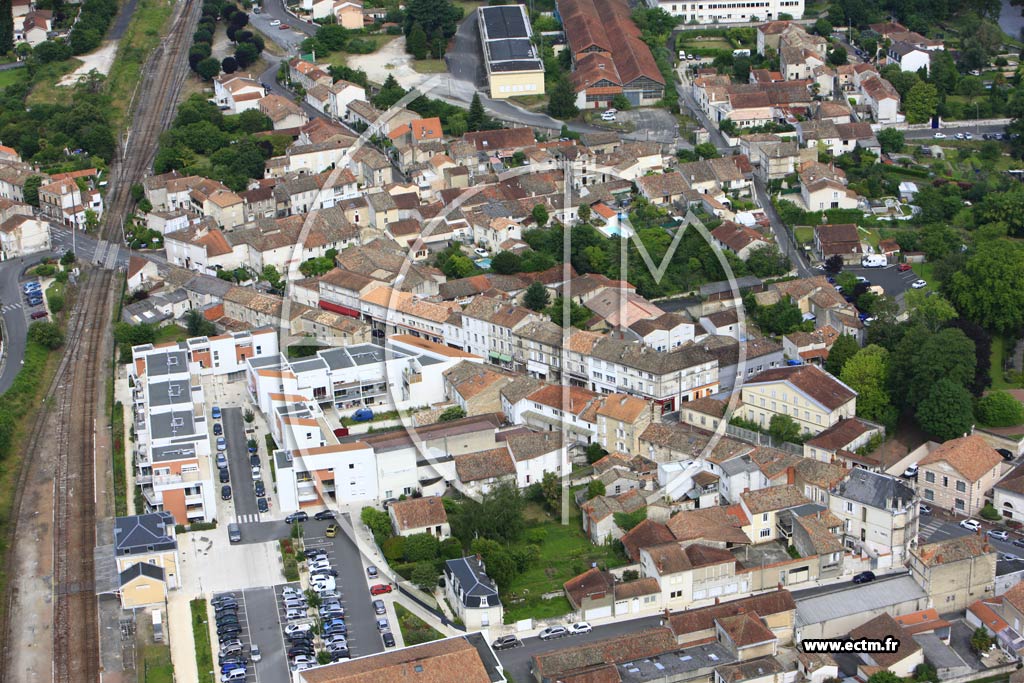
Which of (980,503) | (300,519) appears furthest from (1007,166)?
(300,519)

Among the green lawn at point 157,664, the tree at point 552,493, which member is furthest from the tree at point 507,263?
the green lawn at point 157,664

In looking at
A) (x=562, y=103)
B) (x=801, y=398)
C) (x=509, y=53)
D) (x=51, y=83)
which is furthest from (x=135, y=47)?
(x=801, y=398)

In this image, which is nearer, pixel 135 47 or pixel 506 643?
pixel 506 643

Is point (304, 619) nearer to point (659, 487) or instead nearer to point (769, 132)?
point (659, 487)

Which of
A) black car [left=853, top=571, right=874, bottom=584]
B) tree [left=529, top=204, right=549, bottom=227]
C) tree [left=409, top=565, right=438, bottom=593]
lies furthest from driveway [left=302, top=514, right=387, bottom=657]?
tree [left=529, top=204, right=549, bottom=227]

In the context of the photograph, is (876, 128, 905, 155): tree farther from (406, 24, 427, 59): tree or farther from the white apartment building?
(406, 24, 427, 59): tree

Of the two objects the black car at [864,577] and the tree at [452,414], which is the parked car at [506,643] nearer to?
the black car at [864,577]

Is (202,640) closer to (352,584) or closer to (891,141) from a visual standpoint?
(352,584)
